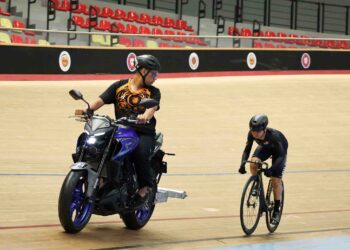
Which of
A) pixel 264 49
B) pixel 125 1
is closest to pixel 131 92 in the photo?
pixel 264 49

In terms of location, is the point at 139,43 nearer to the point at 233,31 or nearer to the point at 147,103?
the point at 233,31

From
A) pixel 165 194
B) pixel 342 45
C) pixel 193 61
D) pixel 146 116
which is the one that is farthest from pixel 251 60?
pixel 146 116

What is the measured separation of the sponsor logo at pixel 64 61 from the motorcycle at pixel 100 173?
27.8 feet

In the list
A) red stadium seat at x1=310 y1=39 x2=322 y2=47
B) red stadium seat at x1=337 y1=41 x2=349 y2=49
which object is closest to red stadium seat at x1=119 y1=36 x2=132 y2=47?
red stadium seat at x1=310 y1=39 x2=322 y2=47

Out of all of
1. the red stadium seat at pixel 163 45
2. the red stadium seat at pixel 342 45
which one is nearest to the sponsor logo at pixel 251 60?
the red stadium seat at pixel 163 45

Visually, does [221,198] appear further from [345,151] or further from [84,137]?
[345,151]

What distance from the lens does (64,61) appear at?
555 inches

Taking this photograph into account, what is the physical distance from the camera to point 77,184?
5.28 m

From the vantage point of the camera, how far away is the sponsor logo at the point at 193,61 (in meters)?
16.2

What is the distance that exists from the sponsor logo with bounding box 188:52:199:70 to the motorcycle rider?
10.4m

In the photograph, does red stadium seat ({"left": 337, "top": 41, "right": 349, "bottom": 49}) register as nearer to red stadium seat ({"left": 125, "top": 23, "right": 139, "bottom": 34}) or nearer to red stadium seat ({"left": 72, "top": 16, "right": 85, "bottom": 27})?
red stadium seat ({"left": 125, "top": 23, "right": 139, "bottom": 34})

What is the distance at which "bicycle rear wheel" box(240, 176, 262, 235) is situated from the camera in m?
6.22

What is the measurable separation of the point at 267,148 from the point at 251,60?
10.9 metres

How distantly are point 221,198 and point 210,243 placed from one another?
2252 mm
